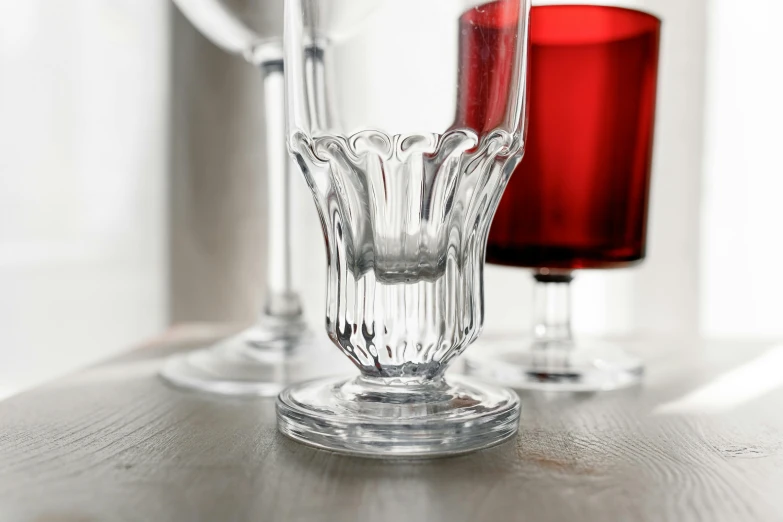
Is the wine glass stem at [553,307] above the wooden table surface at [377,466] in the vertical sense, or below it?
above

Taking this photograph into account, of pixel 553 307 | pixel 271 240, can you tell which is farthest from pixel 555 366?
pixel 271 240

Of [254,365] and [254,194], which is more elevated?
[254,194]

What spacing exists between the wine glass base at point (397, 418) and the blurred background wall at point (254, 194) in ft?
2.33

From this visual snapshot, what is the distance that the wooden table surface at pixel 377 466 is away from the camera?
0.67ft

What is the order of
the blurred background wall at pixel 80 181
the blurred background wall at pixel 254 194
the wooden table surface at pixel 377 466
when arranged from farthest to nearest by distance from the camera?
the blurred background wall at pixel 254 194 → the blurred background wall at pixel 80 181 → the wooden table surface at pixel 377 466

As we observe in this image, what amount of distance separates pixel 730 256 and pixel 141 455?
99 cm

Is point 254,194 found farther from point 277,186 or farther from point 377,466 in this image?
point 377,466

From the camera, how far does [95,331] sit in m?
1.00

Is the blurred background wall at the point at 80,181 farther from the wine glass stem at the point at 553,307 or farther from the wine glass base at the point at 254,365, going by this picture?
the wine glass stem at the point at 553,307

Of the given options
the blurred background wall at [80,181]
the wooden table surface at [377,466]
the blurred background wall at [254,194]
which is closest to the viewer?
the wooden table surface at [377,466]

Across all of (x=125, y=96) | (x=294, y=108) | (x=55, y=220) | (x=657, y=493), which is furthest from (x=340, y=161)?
(x=125, y=96)

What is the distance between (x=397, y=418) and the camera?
25 centimetres

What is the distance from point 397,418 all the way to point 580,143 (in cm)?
21

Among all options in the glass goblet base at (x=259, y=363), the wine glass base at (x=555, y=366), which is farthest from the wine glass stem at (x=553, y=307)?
the glass goblet base at (x=259, y=363)
